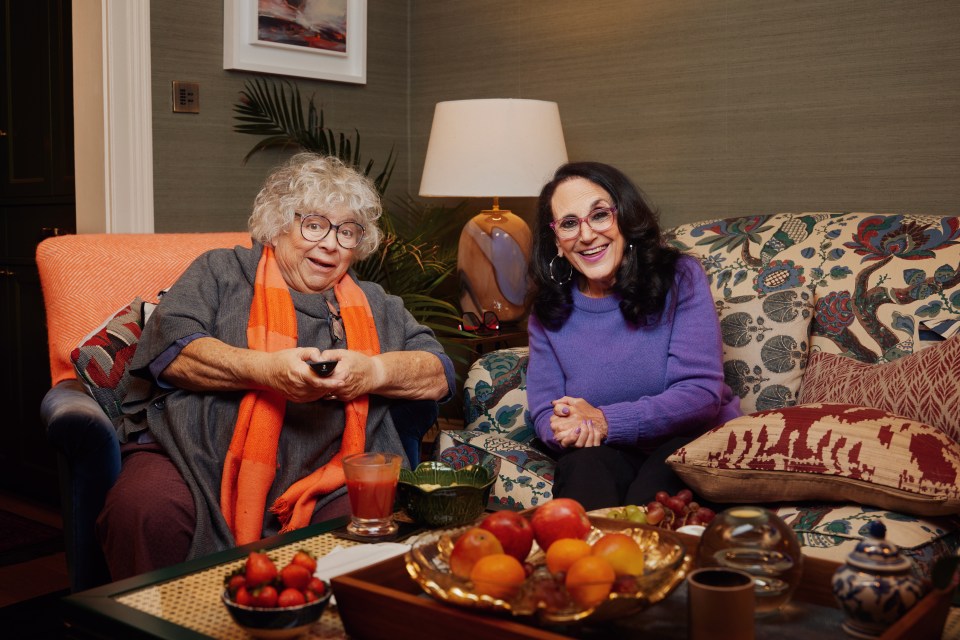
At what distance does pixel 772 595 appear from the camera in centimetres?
116

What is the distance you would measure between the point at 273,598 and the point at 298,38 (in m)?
2.72

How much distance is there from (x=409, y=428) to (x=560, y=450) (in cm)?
35

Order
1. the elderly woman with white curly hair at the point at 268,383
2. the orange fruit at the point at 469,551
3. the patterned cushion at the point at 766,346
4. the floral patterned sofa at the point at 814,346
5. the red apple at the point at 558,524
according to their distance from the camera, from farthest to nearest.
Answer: the patterned cushion at the point at 766,346, the elderly woman with white curly hair at the point at 268,383, the floral patterned sofa at the point at 814,346, the red apple at the point at 558,524, the orange fruit at the point at 469,551

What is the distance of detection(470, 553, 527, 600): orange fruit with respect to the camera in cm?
106

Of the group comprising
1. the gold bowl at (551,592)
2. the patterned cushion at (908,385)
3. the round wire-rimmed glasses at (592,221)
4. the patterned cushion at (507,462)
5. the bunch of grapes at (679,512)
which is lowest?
the patterned cushion at (507,462)

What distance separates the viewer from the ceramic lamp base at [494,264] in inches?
123

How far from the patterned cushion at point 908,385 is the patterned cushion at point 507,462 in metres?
0.61

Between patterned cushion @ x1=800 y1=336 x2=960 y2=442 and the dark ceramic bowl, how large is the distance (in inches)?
48.2

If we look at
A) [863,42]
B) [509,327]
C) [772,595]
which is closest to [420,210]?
[509,327]

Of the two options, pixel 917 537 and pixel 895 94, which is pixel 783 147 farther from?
pixel 917 537

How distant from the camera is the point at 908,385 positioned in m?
1.89

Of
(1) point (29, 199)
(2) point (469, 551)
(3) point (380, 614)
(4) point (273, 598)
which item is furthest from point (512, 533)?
(1) point (29, 199)

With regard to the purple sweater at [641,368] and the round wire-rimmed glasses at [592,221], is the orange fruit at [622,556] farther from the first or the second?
the round wire-rimmed glasses at [592,221]

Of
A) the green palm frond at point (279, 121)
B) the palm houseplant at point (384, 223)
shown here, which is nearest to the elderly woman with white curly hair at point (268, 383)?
the palm houseplant at point (384, 223)
